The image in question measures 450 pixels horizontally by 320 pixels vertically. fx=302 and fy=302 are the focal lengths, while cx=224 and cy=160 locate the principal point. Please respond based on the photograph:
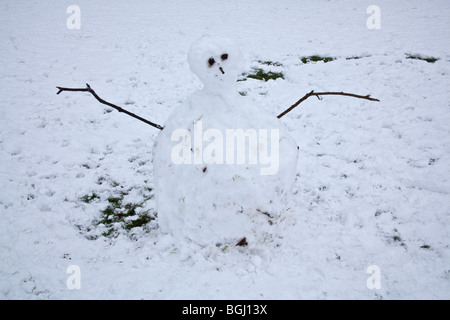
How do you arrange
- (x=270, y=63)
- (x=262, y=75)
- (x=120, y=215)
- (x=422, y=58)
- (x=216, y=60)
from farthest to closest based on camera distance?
1. (x=270, y=63)
2. (x=422, y=58)
3. (x=262, y=75)
4. (x=120, y=215)
5. (x=216, y=60)

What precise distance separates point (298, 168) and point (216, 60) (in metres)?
2.26

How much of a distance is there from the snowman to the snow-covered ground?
374 mm

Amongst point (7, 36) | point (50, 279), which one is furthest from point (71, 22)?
point (50, 279)

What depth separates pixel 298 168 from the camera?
13.6 ft

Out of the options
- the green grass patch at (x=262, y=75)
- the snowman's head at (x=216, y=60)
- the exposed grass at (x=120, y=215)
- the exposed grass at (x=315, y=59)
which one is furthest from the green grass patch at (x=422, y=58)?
the exposed grass at (x=120, y=215)

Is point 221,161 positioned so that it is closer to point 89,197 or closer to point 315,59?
point 89,197

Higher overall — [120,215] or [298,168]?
[298,168]

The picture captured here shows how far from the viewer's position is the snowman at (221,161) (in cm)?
256

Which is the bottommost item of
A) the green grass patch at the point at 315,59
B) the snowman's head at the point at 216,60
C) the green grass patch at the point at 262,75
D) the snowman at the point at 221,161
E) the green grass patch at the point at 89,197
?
the green grass patch at the point at 89,197

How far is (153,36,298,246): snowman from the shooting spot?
256 centimetres

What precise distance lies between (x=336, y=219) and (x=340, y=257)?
1.67ft

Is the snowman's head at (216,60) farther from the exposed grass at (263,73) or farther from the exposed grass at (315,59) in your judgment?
the exposed grass at (315,59)

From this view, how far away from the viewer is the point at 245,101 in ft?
8.95

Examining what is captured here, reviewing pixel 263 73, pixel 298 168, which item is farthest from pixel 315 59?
pixel 298 168
